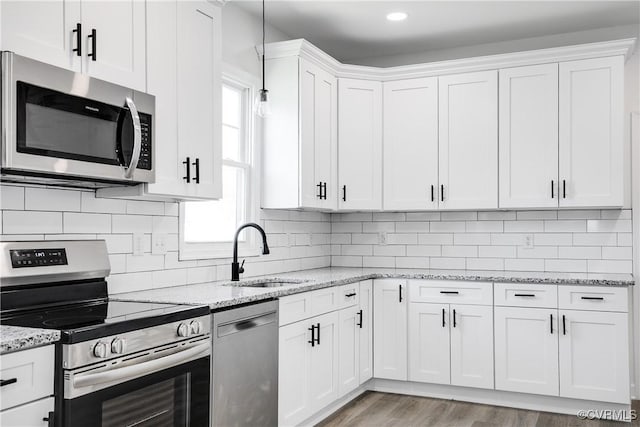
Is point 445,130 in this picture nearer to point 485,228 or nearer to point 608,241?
point 485,228

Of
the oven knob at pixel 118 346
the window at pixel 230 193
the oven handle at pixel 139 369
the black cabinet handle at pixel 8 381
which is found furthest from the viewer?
the window at pixel 230 193

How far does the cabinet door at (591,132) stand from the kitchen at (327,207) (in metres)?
0.01

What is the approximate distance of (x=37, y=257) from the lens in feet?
7.88

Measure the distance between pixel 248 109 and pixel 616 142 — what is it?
2.48m

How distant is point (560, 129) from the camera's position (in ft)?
13.8

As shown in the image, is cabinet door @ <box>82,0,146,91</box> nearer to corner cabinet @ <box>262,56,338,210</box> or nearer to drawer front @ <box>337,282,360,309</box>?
corner cabinet @ <box>262,56,338,210</box>

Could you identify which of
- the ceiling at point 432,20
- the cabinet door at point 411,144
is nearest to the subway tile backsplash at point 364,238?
the cabinet door at point 411,144

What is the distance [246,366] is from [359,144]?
2.27 m

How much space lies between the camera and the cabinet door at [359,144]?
15.0 feet

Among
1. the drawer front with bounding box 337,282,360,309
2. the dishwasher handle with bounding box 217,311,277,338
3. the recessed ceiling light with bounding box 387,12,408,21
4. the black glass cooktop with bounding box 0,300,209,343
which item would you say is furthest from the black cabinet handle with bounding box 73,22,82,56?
the recessed ceiling light with bounding box 387,12,408,21

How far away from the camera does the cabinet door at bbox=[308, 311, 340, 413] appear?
3.57m

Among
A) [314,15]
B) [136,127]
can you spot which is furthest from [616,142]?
[136,127]

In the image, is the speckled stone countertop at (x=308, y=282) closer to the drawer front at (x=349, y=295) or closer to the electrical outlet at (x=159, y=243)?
the drawer front at (x=349, y=295)

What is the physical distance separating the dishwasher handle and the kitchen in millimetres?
11
